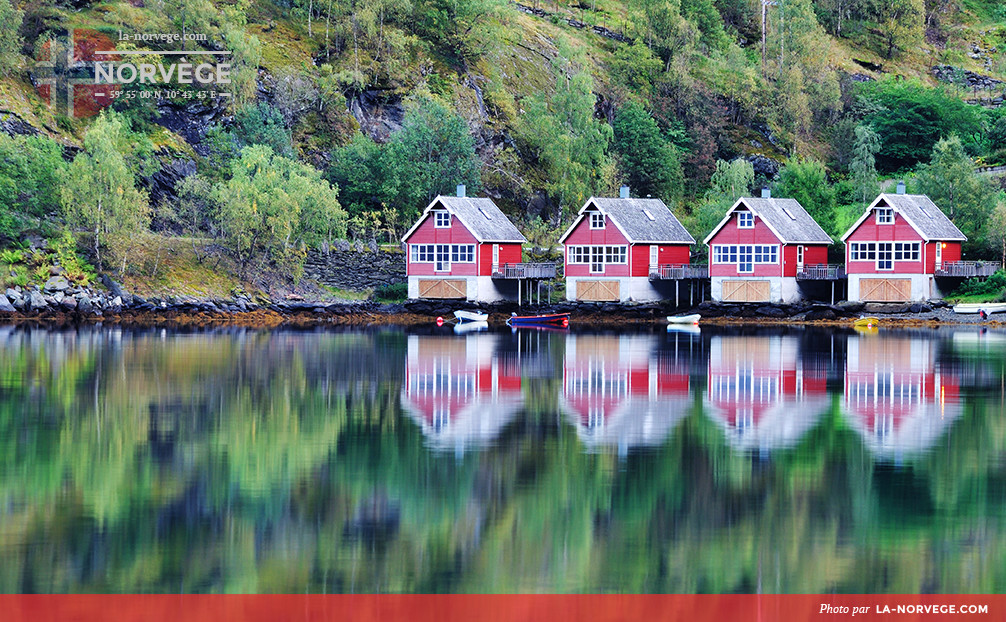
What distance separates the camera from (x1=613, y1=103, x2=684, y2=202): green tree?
331 ft

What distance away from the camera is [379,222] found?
283 feet


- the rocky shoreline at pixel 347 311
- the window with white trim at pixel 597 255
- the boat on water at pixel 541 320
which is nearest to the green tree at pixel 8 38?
the rocky shoreline at pixel 347 311

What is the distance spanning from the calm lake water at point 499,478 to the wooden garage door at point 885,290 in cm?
2997

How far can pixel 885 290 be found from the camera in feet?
243

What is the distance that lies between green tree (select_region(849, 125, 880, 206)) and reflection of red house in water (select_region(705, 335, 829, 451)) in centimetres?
4569

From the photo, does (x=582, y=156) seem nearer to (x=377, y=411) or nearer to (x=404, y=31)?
(x=404, y=31)

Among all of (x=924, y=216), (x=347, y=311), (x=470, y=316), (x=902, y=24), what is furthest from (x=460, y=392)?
(x=902, y=24)

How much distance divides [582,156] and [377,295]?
880 inches

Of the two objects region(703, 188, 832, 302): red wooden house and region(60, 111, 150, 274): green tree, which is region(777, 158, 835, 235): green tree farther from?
region(60, 111, 150, 274): green tree

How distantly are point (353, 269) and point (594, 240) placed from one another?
16128 mm

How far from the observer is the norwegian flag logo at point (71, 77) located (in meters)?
83.6

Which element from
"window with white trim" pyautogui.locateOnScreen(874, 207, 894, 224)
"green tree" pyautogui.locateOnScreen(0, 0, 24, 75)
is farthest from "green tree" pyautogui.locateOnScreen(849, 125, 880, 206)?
"green tree" pyautogui.locateOnScreen(0, 0, 24, 75)

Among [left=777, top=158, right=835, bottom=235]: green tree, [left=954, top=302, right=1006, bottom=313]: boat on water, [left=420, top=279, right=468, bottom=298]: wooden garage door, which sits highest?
[left=777, top=158, right=835, bottom=235]: green tree

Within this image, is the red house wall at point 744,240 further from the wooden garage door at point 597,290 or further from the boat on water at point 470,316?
the boat on water at point 470,316
